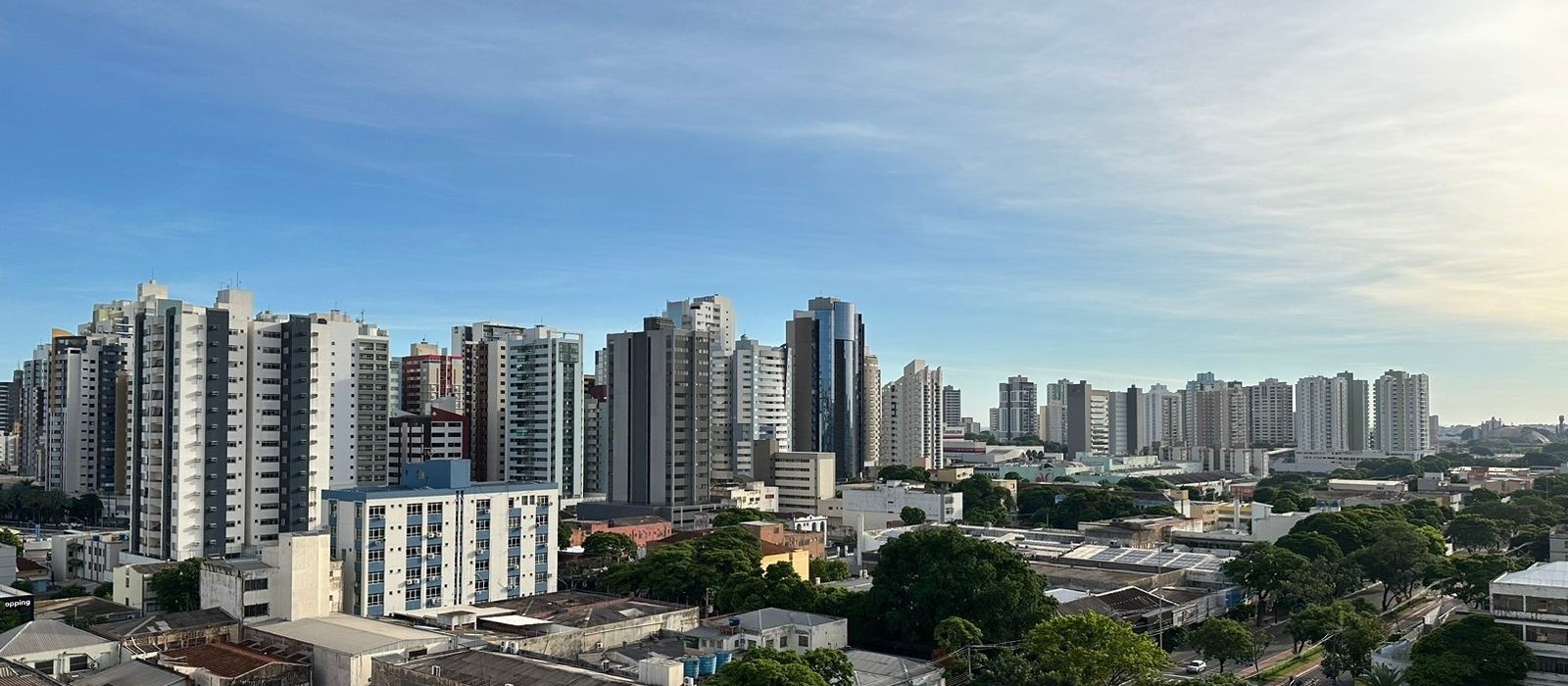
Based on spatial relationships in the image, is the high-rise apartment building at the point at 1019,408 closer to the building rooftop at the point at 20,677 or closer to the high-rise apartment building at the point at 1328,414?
the high-rise apartment building at the point at 1328,414

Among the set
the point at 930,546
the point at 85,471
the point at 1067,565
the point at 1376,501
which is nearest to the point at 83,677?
the point at 930,546

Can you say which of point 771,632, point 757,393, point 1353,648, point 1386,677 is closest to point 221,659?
point 771,632

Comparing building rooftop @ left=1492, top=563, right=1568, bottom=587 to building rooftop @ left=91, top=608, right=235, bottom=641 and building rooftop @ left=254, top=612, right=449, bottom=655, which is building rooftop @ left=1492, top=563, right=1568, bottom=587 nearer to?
building rooftop @ left=254, top=612, right=449, bottom=655

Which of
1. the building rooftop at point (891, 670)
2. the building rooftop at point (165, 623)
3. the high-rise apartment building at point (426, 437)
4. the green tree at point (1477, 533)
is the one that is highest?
the high-rise apartment building at point (426, 437)

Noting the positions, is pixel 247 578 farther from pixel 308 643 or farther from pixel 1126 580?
pixel 1126 580

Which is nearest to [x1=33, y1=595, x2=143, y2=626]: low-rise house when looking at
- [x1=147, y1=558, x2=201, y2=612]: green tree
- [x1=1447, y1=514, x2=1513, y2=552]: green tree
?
[x1=147, y1=558, x2=201, y2=612]: green tree

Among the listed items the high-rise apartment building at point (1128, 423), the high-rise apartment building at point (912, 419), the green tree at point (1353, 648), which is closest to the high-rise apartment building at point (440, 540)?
the green tree at point (1353, 648)

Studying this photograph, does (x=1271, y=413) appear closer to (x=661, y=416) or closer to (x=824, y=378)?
(x=824, y=378)
